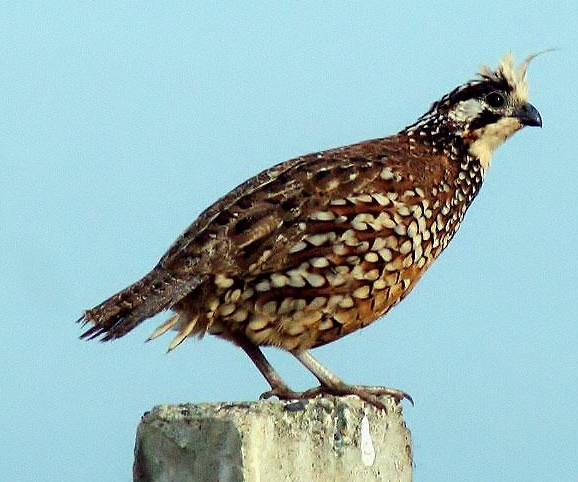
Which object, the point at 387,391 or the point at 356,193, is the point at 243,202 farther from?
the point at 387,391

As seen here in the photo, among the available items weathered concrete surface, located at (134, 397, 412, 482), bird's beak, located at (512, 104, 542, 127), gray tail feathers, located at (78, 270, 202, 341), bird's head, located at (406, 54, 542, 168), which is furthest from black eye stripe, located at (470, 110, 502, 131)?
weathered concrete surface, located at (134, 397, 412, 482)

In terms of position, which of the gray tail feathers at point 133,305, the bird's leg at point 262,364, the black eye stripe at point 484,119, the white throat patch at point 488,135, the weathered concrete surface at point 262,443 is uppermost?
the black eye stripe at point 484,119

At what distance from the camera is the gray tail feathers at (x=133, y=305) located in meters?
8.00

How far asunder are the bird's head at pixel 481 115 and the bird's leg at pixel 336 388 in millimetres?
1797

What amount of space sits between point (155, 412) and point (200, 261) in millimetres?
1763

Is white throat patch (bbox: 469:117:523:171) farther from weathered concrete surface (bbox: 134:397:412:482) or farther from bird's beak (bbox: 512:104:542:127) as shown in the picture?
weathered concrete surface (bbox: 134:397:412:482)

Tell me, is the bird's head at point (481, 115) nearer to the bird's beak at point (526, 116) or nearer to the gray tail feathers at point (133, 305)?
the bird's beak at point (526, 116)

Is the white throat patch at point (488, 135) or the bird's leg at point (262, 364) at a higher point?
the white throat patch at point (488, 135)

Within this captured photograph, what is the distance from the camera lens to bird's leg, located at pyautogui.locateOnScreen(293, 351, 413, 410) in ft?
25.4

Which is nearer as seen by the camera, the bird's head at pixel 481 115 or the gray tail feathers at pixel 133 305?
the gray tail feathers at pixel 133 305

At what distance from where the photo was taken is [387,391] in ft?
25.8

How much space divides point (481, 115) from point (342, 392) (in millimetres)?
2414

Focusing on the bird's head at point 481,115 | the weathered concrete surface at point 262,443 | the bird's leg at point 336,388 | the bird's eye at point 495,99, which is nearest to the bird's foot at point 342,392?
the bird's leg at point 336,388

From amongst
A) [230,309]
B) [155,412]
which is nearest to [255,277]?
[230,309]
